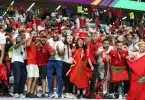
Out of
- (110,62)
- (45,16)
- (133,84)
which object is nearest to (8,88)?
(110,62)

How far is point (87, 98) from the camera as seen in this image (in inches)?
448

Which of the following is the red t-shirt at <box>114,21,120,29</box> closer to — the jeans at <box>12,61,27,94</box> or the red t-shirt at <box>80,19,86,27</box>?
the red t-shirt at <box>80,19,86,27</box>

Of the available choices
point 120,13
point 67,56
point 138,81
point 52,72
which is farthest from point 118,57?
point 120,13

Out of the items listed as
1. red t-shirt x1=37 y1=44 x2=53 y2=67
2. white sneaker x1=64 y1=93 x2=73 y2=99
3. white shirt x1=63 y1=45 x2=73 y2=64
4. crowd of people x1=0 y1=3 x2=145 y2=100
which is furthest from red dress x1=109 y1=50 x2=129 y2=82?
red t-shirt x1=37 y1=44 x2=53 y2=67

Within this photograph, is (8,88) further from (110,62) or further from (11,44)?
(110,62)

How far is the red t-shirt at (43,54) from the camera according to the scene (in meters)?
11.1

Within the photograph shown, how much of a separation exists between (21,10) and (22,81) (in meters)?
9.07

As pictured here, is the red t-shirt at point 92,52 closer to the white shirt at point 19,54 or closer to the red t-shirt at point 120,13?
the white shirt at point 19,54

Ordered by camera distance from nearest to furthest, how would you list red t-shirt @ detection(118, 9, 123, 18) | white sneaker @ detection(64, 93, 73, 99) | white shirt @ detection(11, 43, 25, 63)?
white shirt @ detection(11, 43, 25, 63) < white sneaker @ detection(64, 93, 73, 99) < red t-shirt @ detection(118, 9, 123, 18)

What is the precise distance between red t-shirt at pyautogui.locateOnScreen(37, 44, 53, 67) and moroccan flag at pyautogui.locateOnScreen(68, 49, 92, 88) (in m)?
0.76

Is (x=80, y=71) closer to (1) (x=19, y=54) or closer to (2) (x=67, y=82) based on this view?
(2) (x=67, y=82)

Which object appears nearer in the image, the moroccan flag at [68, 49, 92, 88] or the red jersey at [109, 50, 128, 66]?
the moroccan flag at [68, 49, 92, 88]

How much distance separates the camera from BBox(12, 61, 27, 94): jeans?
10.6 m

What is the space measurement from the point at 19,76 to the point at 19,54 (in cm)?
59
